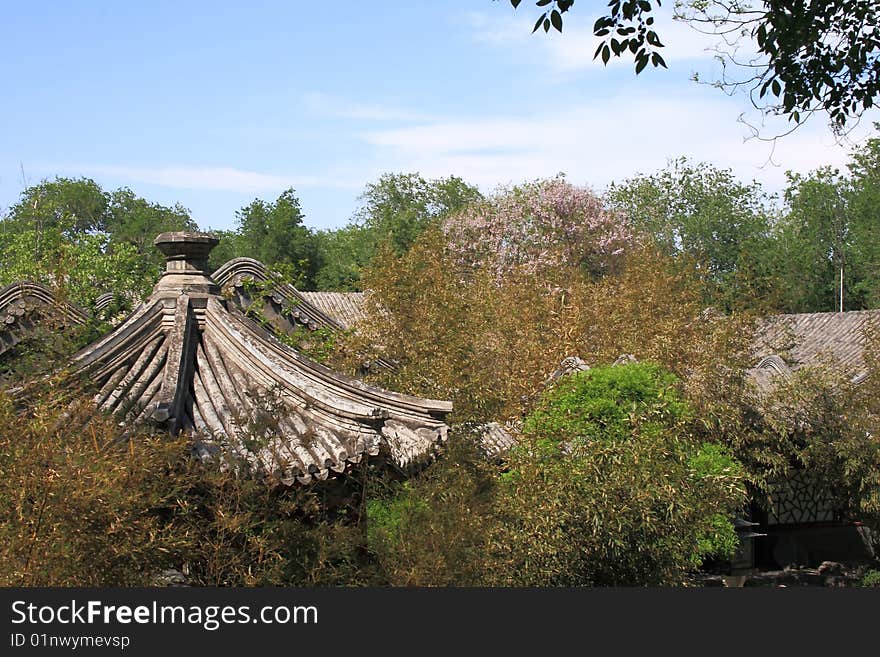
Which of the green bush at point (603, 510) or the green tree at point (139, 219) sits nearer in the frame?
the green bush at point (603, 510)

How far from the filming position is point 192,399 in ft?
17.9

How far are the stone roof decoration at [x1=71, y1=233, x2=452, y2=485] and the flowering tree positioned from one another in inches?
1074

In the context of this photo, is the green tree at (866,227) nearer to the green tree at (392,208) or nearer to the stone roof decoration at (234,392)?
the green tree at (392,208)

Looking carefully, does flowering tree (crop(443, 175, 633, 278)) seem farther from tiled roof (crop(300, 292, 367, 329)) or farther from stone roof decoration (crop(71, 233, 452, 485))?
stone roof decoration (crop(71, 233, 452, 485))

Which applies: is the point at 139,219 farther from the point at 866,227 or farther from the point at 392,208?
the point at 866,227

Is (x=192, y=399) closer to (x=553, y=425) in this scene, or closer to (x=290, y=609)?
(x=290, y=609)

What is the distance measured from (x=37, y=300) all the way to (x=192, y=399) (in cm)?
230

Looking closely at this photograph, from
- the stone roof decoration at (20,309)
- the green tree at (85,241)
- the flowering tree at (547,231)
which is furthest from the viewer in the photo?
the flowering tree at (547,231)

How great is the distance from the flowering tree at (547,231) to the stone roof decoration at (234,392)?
2727 cm

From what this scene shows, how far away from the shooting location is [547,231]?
33562 millimetres

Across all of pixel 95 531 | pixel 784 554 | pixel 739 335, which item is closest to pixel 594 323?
pixel 739 335

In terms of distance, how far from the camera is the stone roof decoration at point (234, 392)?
4953 mm

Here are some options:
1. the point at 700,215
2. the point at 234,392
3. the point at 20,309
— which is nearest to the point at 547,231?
the point at 700,215

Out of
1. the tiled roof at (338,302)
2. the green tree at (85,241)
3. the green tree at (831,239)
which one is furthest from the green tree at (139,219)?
the green tree at (831,239)
